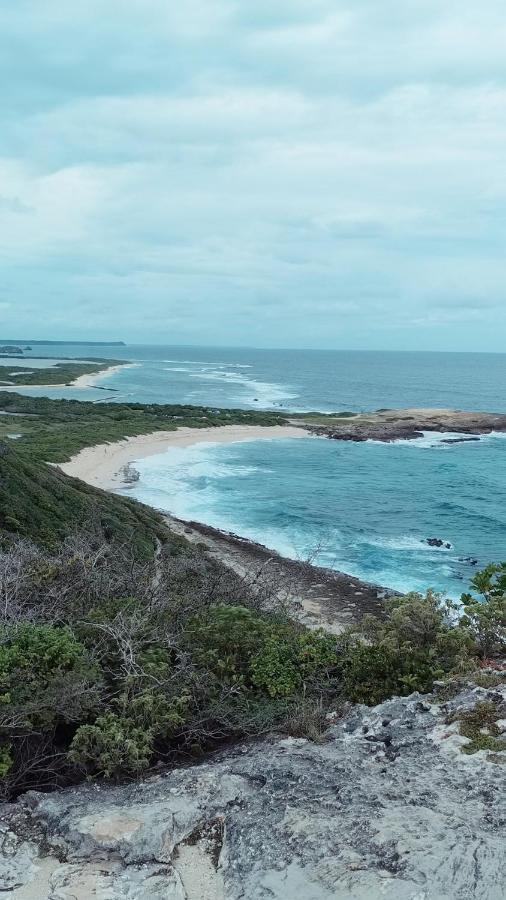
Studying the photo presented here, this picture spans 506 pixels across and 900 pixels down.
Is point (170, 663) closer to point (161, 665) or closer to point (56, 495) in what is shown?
point (161, 665)

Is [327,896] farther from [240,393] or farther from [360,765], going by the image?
[240,393]

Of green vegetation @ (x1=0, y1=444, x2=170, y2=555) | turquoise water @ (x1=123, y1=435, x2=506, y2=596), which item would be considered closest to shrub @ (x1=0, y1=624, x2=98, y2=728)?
green vegetation @ (x1=0, y1=444, x2=170, y2=555)

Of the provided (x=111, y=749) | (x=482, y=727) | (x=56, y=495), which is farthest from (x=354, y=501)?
(x=111, y=749)

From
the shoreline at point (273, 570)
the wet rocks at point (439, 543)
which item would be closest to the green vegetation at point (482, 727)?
the shoreline at point (273, 570)

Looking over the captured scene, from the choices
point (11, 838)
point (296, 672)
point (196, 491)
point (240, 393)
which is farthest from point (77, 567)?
point (240, 393)

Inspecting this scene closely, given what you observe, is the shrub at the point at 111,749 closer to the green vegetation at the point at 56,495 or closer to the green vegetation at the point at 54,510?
the green vegetation at the point at 54,510

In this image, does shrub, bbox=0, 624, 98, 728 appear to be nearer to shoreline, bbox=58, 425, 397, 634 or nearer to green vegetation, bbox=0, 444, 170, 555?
shoreline, bbox=58, 425, 397, 634
